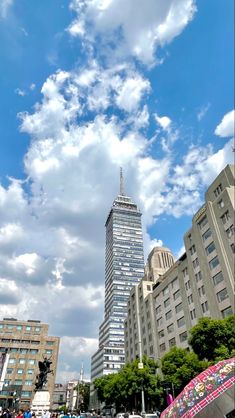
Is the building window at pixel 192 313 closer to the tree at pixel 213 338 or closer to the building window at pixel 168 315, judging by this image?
the building window at pixel 168 315

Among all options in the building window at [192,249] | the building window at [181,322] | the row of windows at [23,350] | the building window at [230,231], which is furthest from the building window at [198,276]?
the row of windows at [23,350]

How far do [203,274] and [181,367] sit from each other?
14216 millimetres

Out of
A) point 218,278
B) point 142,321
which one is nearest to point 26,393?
point 142,321

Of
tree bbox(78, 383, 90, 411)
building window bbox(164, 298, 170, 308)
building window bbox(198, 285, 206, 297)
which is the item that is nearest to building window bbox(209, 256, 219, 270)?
building window bbox(198, 285, 206, 297)

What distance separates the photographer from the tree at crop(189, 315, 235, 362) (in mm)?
29109

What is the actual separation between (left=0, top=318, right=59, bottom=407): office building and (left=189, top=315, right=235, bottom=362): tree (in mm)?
62572

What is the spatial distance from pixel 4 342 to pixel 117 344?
6476 centimetres

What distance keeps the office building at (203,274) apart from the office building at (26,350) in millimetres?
39974

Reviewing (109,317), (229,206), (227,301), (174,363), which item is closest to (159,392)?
(174,363)

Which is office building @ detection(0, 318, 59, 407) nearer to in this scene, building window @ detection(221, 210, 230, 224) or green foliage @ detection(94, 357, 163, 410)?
green foliage @ detection(94, 357, 163, 410)

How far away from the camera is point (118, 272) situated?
17488 cm

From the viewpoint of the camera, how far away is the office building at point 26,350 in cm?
8194

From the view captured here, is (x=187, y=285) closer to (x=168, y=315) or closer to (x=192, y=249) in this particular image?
(x=192, y=249)

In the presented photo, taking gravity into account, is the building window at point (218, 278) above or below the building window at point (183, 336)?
above
